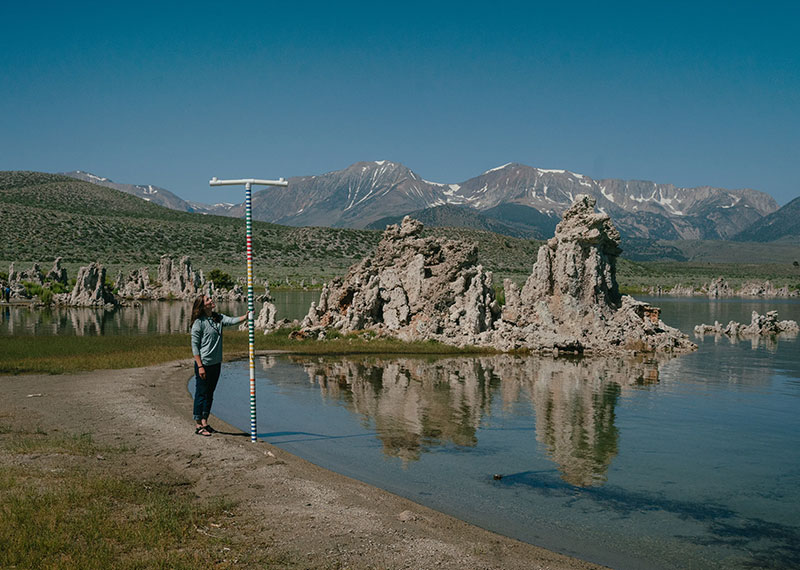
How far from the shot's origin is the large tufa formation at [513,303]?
105 ft

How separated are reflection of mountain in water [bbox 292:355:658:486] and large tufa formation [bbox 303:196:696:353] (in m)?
2.75

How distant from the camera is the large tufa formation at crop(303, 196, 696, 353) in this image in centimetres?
3206

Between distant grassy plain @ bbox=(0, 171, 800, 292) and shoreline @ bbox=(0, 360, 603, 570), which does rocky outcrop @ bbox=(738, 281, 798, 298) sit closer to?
distant grassy plain @ bbox=(0, 171, 800, 292)

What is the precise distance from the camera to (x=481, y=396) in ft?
65.1

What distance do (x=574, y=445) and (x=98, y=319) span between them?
4017cm

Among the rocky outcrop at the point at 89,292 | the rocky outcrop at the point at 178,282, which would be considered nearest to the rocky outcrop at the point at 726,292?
the rocky outcrop at the point at 178,282

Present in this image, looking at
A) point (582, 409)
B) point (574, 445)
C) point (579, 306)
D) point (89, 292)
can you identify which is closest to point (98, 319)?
point (89, 292)

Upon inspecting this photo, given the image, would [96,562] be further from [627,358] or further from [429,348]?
[627,358]

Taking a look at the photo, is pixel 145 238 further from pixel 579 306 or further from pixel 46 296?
pixel 579 306

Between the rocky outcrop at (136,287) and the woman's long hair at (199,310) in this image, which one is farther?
the rocky outcrop at (136,287)

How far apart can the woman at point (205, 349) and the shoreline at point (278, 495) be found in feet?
1.48

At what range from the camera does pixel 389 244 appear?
3766 cm

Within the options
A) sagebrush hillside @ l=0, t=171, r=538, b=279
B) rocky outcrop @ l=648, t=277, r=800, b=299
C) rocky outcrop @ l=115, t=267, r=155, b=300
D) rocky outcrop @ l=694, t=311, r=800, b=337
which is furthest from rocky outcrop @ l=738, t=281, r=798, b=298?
rocky outcrop @ l=115, t=267, r=155, b=300

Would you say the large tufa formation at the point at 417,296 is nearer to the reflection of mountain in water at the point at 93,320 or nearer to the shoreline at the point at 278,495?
the reflection of mountain in water at the point at 93,320
